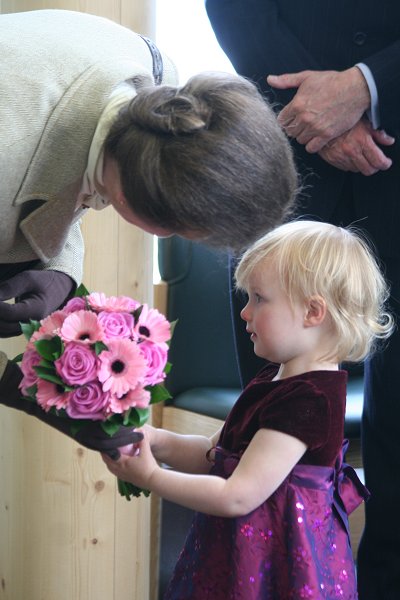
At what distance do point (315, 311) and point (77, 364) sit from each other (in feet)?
1.58

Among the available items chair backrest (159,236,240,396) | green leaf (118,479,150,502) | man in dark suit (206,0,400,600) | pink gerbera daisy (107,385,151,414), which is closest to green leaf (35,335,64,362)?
pink gerbera daisy (107,385,151,414)

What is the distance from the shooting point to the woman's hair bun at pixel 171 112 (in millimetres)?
1320

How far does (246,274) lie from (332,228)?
0.62 feet

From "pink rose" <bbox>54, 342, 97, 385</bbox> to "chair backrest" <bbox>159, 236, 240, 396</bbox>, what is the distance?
1.99 m

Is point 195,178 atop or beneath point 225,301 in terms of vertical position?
atop

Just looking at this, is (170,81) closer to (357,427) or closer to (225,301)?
(357,427)

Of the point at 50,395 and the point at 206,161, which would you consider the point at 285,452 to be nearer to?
the point at 50,395

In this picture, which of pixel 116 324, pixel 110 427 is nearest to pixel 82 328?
pixel 116 324

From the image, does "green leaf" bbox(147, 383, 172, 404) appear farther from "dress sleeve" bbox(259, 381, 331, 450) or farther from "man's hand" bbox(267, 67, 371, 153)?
"man's hand" bbox(267, 67, 371, 153)

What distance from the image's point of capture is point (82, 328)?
1.47 metres

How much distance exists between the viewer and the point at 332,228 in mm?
1754

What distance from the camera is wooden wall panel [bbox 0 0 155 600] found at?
222cm

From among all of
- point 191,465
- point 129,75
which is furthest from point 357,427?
point 129,75

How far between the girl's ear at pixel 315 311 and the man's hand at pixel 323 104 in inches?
17.2
